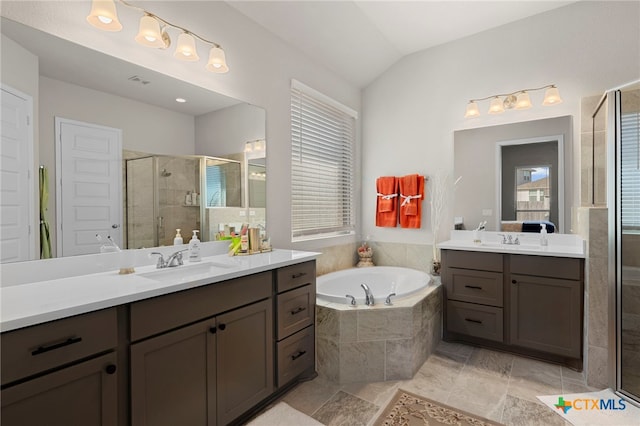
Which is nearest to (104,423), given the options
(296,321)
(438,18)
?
(296,321)

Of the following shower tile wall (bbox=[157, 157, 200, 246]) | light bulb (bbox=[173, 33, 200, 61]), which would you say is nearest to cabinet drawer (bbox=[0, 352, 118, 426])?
shower tile wall (bbox=[157, 157, 200, 246])

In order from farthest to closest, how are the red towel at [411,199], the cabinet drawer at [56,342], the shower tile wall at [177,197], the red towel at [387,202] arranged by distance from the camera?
the red towel at [387,202] < the red towel at [411,199] < the shower tile wall at [177,197] < the cabinet drawer at [56,342]

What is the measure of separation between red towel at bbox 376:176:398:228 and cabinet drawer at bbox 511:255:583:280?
127cm

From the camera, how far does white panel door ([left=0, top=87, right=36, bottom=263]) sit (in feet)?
4.40

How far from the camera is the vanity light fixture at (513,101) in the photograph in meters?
2.66

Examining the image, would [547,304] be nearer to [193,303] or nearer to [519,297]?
[519,297]

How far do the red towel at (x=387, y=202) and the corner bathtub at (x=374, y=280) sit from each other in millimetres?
516

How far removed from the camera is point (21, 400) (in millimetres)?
991

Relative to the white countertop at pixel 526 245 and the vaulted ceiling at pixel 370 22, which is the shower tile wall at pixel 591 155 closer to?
the white countertop at pixel 526 245

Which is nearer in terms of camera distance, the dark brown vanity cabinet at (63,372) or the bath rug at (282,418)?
the dark brown vanity cabinet at (63,372)

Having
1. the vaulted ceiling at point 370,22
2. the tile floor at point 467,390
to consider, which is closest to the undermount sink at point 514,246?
the tile floor at point 467,390

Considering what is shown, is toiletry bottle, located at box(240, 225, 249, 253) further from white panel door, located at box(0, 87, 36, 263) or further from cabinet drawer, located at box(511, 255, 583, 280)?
cabinet drawer, located at box(511, 255, 583, 280)

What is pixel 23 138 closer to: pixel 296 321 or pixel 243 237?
pixel 243 237

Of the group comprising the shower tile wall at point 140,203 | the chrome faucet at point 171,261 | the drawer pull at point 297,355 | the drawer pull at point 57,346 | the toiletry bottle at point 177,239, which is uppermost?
the shower tile wall at point 140,203
